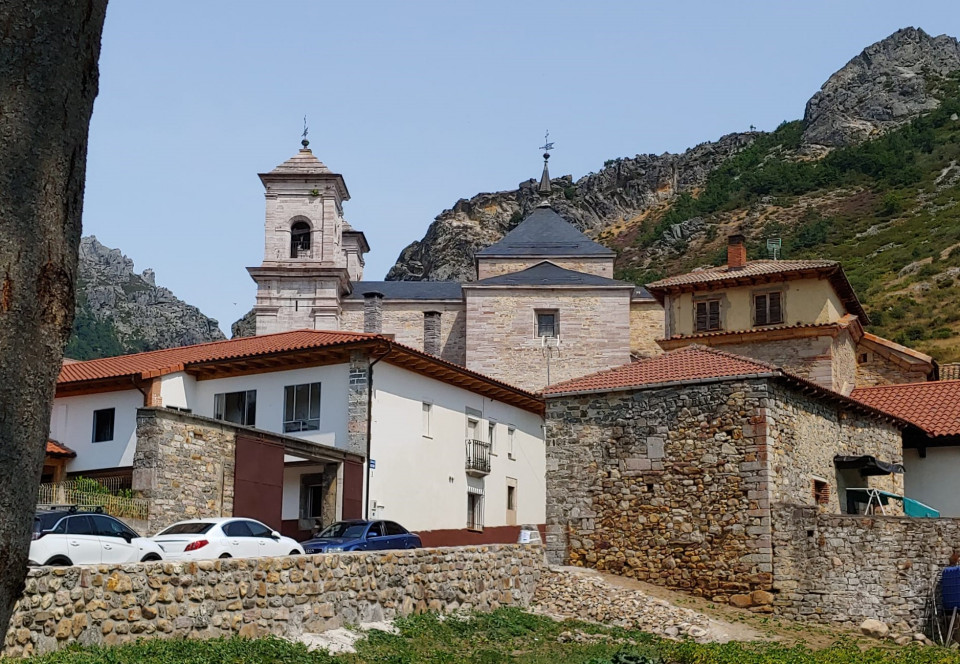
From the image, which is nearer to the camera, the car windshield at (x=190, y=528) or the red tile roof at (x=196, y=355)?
the car windshield at (x=190, y=528)

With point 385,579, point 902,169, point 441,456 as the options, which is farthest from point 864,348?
point 902,169

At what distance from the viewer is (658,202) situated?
12769 centimetres

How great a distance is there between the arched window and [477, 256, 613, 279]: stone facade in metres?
9.80

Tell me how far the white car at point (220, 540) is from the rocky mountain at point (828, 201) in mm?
50219

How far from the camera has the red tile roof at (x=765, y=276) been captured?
125ft

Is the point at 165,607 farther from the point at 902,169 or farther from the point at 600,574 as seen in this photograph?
the point at 902,169

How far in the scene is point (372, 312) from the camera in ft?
205

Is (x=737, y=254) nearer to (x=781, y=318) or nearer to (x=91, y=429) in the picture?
(x=781, y=318)

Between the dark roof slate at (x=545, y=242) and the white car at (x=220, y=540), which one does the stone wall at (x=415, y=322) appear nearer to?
the dark roof slate at (x=545, y=242)

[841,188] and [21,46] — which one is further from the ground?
[841,188]

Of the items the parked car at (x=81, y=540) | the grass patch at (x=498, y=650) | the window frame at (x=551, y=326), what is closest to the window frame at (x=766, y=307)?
the grass patch at (x=498, y=650)

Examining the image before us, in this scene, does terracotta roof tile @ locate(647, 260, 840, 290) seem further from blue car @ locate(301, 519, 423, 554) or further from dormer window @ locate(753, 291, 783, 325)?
blue car @ locate(301, 519, 423, 554)

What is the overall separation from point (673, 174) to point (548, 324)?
76.2m

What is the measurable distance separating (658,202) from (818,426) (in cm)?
10409
